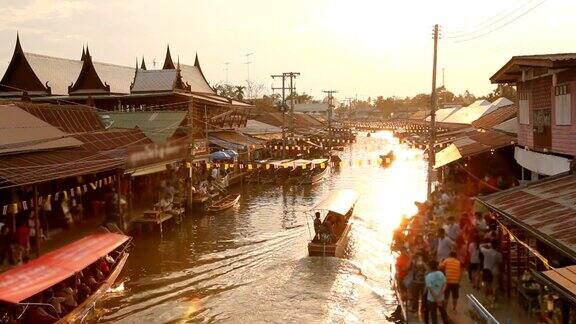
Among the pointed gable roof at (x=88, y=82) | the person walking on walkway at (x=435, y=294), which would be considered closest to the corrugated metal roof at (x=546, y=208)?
the person walking on walkway at (x=435, y=294)

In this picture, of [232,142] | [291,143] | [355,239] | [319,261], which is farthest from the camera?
[291,143]

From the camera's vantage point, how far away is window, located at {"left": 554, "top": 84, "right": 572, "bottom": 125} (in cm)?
1856

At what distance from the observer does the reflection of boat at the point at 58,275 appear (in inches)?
564

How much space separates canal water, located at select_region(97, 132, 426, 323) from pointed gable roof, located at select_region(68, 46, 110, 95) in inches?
821

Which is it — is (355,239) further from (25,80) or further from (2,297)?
(25,80)

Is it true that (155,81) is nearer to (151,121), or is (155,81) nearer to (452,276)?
(151,121)

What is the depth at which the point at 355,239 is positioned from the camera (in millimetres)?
27906

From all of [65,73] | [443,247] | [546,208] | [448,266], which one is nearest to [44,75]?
[65,73]

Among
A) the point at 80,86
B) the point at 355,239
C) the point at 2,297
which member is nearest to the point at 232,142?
the point at 80,86

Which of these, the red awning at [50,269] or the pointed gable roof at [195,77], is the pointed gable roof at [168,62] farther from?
the red awning at [50,269]

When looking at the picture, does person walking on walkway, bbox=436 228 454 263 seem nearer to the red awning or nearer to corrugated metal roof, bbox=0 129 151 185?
the red awning

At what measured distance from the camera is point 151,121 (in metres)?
38.9

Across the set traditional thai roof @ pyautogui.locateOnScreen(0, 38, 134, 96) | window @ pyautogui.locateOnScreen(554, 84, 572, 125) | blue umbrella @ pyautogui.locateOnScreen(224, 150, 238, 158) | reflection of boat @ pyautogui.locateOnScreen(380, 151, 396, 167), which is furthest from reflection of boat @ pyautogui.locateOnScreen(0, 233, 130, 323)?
reflection of boat @ pyautogui.locateOnScreen(380, 151, 396, 167)

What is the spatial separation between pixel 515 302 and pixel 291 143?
194 feet
